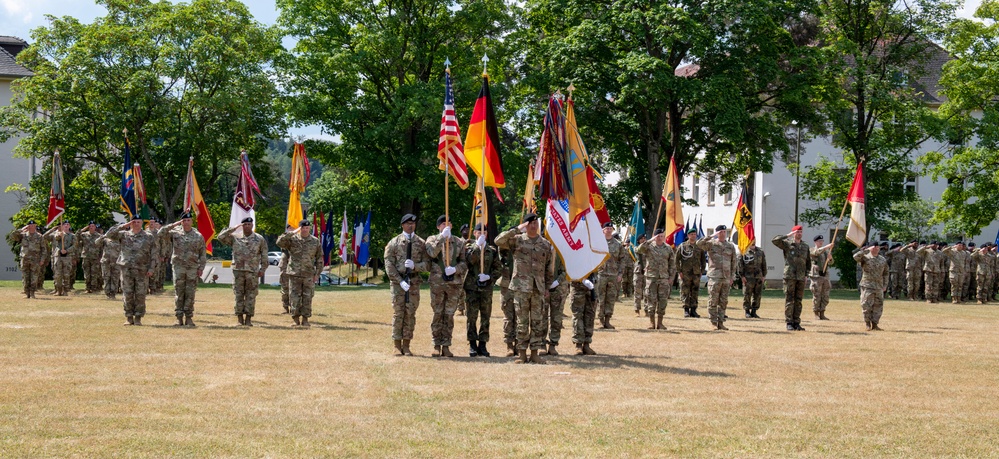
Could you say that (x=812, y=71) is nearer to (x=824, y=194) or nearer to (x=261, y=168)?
(x=824, y=194)

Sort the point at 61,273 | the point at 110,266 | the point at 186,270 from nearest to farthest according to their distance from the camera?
the point at 186,270
the point at 110,266
the point at 61,273

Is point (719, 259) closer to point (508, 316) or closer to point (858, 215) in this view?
point (858, 215)

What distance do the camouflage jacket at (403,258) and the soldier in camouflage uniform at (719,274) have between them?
7166 millimetres

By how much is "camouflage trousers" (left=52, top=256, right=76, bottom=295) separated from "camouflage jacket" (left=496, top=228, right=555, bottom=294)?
18.8 m

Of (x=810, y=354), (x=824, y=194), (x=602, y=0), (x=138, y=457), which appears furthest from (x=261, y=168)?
(x=138, y=457)

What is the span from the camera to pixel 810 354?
47.2ft

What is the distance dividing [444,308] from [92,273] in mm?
19275

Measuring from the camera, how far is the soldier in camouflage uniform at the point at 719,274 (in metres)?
18.7

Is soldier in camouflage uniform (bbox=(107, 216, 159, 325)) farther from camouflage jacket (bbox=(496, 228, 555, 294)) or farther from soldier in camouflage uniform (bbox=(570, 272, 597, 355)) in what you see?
soldier in camouflage uniform (bbox=(570, 272, 597, 355))

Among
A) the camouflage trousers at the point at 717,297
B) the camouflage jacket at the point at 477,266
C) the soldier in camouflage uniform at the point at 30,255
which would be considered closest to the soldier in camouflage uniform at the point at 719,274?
the camouflage trousers at the point at 717,297

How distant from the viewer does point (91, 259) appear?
29062 mm

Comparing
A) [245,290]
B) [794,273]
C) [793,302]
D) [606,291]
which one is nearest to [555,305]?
[606,291]

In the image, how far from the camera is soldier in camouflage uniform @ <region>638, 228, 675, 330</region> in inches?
744

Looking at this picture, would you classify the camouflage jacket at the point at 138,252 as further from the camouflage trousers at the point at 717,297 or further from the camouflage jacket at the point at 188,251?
the camouflage trousers at the point at 717,297
